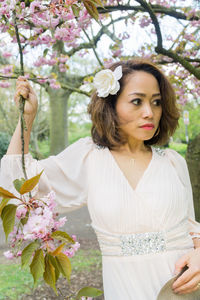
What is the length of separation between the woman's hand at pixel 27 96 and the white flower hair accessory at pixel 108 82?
360mm

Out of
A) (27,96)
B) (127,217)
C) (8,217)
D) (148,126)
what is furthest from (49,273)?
(148,126)

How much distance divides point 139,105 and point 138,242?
22.5 inches

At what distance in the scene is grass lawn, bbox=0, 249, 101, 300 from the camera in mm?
3141

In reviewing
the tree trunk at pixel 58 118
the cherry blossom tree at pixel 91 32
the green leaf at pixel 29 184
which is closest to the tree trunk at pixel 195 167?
the cherry blossom tree at pixel 91 32

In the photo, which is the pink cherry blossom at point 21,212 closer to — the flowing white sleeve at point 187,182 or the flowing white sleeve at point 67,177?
the flowing white sleeve at point 67,177

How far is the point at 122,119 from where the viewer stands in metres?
1.45

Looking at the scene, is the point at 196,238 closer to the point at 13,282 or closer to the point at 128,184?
the point at 128,184

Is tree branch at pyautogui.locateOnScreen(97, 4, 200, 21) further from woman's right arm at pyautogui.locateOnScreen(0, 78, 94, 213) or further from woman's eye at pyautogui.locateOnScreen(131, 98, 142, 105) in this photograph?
woman's right arm at pyautogui.locateOnScreen(0, 78, 94, 213)

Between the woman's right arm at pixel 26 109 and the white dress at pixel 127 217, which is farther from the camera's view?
the white dress at pixel 127 217

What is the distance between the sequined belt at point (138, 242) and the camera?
51.9 inches

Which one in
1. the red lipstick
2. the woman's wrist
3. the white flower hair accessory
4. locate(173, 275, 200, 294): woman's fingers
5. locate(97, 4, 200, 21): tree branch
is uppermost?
locate(97, 4, 200, 21): tree branch

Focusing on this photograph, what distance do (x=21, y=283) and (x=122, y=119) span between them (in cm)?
257

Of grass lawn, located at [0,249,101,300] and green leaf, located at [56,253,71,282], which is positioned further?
grass lawn, located at [0,249,101,300]

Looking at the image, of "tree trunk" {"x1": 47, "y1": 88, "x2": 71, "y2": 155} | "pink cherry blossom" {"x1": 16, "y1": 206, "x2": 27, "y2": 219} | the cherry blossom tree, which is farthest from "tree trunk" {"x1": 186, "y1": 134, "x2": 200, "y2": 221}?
"tree trunk" {"x1": 47, "y1": 88, "x2": 71, "y2": 155}
